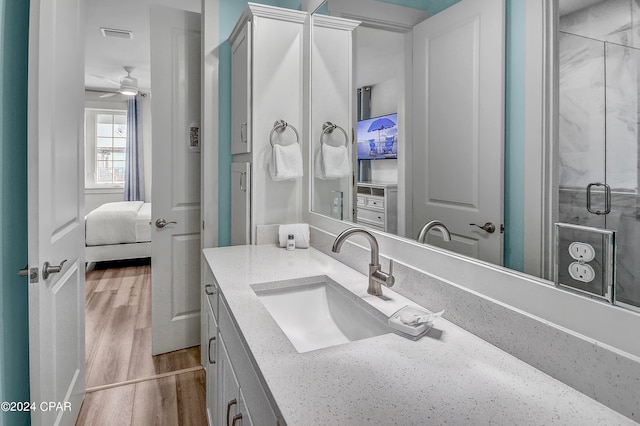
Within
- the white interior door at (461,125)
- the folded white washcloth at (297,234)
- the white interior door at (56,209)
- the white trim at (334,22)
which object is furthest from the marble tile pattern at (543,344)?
the white interior door at (56,209)

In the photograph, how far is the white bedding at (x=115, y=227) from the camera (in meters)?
4.37

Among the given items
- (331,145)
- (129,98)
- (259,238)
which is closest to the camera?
(331,145)

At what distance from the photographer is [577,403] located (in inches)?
Result: 25.4

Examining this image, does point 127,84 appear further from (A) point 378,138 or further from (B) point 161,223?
(A) point 378,138

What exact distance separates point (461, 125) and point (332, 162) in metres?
0.87

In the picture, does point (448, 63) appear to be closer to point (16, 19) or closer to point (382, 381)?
point (382, 381)

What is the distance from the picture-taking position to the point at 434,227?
3.58 feet

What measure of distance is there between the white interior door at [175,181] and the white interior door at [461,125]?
1.79 metres

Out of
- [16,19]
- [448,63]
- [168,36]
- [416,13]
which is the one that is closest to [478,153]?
[448,63]

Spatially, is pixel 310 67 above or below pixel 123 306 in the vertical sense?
above

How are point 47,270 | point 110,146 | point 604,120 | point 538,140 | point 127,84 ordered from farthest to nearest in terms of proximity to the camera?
1. point 110,146
2. point 127,84
3. point 47,270
4. point 538,140
5. point 604,120

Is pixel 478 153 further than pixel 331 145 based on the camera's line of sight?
No

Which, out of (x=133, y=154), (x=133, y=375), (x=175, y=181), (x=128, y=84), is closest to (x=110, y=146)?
(x=133, y=154)

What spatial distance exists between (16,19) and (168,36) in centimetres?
111
